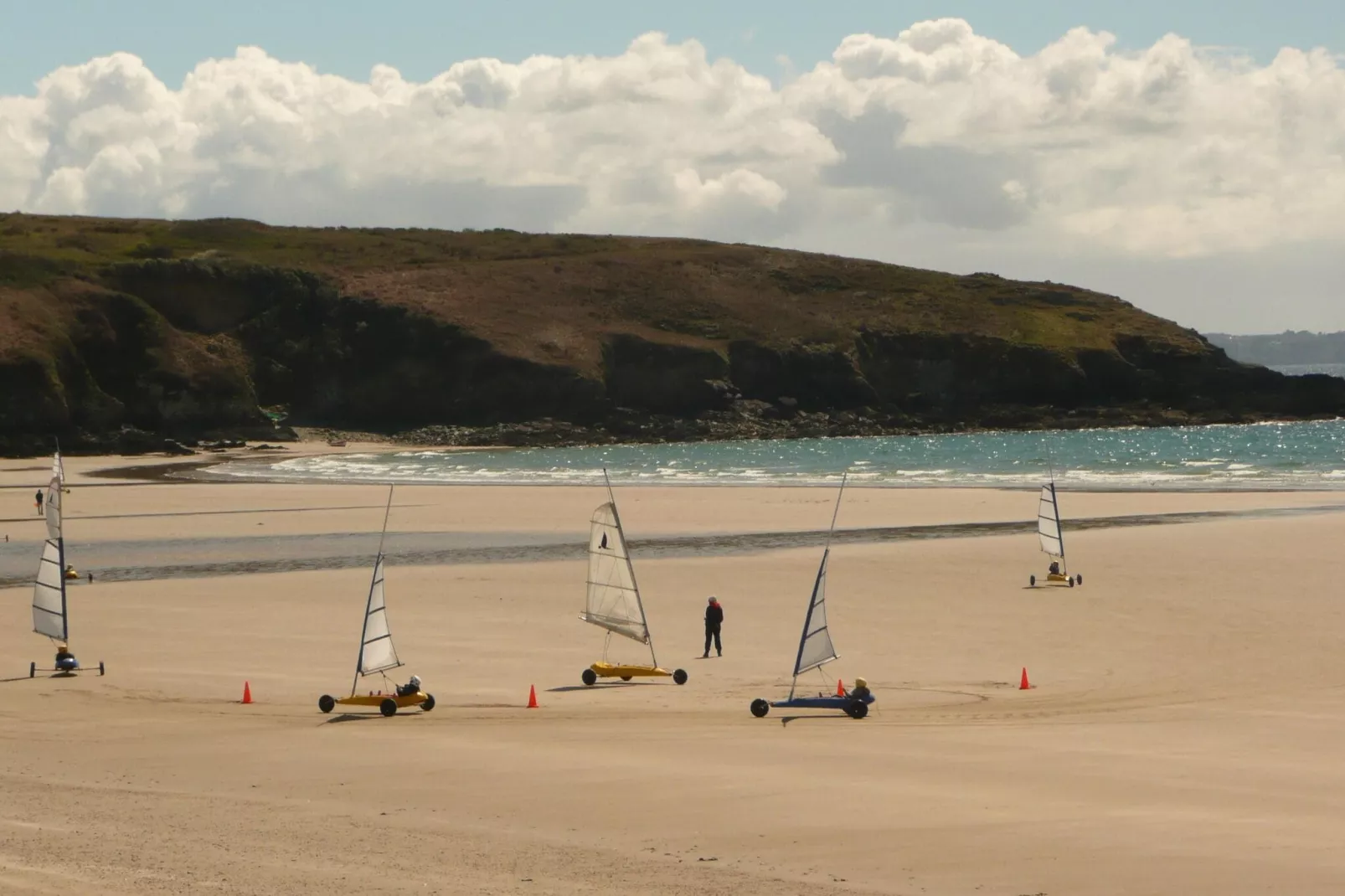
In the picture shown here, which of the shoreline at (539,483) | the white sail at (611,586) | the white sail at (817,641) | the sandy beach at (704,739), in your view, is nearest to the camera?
the sandy beach at (704,739)

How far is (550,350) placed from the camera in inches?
5290

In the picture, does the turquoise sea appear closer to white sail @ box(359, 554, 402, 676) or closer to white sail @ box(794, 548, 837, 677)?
white sail @ box(794, 548, 837, 677)

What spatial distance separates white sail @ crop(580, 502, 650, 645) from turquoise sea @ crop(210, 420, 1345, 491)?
45519 millimetres

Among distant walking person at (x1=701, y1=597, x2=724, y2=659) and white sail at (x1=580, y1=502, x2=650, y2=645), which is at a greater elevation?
white sail at (x1=580, y1=502, x2=650, y2=645)

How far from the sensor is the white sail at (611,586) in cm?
2445

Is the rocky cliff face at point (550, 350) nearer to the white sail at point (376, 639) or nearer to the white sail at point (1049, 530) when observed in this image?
the white sail at point (1049, 530)

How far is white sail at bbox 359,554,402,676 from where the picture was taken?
21.0 meters

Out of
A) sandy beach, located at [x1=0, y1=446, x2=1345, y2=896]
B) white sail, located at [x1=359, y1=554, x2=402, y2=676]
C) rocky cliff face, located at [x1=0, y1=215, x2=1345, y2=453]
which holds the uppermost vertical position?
rocky cliff face, located at [x1=0, y1=215, x2=1345, y2=453]

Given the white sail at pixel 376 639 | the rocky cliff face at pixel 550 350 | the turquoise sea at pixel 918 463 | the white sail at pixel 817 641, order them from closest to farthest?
the white sail at pixel 817 641, the white sail at pixel 376 639, the turquoise sea at pixel 918 463, the rocky cliff face at pixel 550 350

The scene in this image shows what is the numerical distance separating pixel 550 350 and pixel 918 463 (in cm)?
5264

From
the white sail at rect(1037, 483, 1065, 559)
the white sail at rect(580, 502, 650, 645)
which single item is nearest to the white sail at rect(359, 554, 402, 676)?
the white sail at rect(580, 502, 650, 645)

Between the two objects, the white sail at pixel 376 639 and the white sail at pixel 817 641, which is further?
the white sail at pixel 376 639

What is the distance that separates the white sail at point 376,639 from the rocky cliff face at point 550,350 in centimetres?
9620

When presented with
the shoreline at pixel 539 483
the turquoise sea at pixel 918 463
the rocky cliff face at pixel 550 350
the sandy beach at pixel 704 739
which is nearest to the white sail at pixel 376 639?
the sandy beach at pixel 704 739
